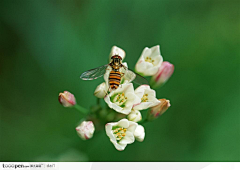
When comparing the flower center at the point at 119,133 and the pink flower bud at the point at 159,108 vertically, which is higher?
the pink flower bud at the point at 159,108

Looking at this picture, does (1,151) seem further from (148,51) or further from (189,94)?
(189,94)

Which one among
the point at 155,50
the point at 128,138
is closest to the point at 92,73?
the point at 128,138

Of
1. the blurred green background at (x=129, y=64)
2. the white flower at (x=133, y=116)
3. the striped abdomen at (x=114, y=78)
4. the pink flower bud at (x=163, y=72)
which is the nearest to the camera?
the striped abdomen at (x=114, y=78)

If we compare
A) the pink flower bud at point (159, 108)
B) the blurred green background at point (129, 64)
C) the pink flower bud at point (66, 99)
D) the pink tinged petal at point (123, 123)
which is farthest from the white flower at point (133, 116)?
the blurred green background at point (129, 64)

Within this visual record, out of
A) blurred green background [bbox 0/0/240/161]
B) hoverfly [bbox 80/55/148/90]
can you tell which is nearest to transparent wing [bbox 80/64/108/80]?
hoverfly [bbox 80/55/148/90]

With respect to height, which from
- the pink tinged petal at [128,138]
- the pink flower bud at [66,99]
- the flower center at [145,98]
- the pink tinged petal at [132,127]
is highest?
the flower center at [145,98]

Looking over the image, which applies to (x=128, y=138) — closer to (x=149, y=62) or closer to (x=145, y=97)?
(x=145, y=97)

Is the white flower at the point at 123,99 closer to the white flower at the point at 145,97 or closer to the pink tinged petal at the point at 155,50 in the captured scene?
the white flower at the point at 145,97
